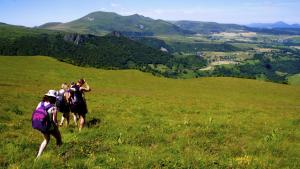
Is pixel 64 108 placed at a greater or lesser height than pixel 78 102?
lesser

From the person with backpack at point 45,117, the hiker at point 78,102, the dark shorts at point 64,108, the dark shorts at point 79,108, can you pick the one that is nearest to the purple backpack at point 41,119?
the person with backpack at point 45,117

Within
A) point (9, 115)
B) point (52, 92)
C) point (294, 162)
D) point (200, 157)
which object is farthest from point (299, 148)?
point (9, 115)

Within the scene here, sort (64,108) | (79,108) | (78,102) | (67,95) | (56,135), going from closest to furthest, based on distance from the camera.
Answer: (56,135) < (79,108) < (78,102) < (67,95) < (64,108)

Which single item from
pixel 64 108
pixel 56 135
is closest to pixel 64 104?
pixel 64 108

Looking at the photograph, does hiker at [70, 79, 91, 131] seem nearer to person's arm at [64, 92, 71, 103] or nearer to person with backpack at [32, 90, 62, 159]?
person's arm at [64, 92, 71, 103]

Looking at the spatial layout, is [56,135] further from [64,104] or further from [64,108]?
[64,104]

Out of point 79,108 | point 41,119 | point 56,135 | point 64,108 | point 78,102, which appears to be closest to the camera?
point 41,119

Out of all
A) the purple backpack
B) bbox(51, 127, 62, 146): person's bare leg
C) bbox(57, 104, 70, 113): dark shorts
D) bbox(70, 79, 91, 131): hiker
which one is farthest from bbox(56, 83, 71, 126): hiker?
the purple backpack

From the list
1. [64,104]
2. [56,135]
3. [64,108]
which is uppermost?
[56,135]

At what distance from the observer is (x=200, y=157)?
44.4 feet

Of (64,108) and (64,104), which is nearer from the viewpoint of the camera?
(64,108)

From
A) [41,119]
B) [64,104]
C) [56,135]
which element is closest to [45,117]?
[41,119]

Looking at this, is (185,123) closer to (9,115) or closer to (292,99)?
(9,115)

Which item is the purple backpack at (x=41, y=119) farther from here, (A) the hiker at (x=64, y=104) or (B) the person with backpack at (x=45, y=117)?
(A) the hiker at (x=64, y=104)
